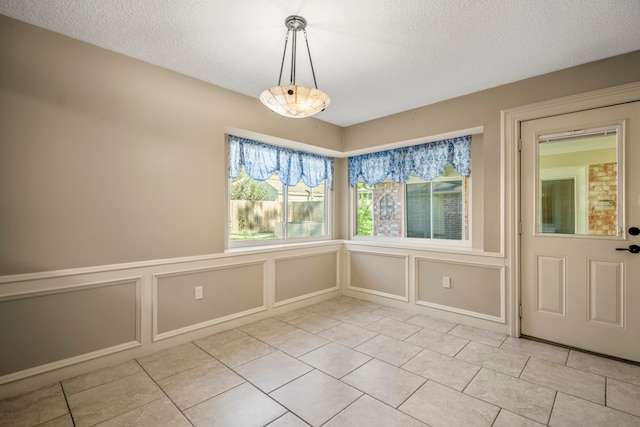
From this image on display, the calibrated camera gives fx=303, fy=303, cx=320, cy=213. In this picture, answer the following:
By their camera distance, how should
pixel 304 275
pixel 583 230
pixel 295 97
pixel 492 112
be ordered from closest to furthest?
pixel 295 97
pixel 583 230
pixel 492 112
pixel 304 275

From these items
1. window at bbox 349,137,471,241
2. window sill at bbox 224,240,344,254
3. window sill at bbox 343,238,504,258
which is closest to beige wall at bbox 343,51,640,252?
window sill at bbox 343,238,504,258

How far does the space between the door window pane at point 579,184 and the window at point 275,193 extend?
2.79m

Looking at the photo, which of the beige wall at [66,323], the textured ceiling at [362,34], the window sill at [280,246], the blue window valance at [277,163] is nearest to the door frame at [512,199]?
the textured ceiling at [362,34]

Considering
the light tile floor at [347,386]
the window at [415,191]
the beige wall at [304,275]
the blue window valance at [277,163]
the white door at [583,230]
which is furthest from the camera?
the beige wall at [304,275]

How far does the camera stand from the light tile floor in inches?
→ 74.7

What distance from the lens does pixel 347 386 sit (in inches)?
88.4

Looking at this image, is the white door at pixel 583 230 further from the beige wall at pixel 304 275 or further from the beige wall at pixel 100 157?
the beige wall at pixel 100 157

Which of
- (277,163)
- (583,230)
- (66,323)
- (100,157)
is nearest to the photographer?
(66,323)

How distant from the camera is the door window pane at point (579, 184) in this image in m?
2.66

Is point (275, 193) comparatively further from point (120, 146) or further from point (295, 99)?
point (295, 99)

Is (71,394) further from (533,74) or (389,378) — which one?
(533,74)

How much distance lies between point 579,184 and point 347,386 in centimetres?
274

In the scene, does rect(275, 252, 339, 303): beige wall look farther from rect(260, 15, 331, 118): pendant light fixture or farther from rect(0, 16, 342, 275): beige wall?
rect(260, 15, 331, 118): pendant light fixture

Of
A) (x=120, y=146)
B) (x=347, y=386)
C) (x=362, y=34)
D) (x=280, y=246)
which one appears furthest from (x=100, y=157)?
(x=347, y=386)
